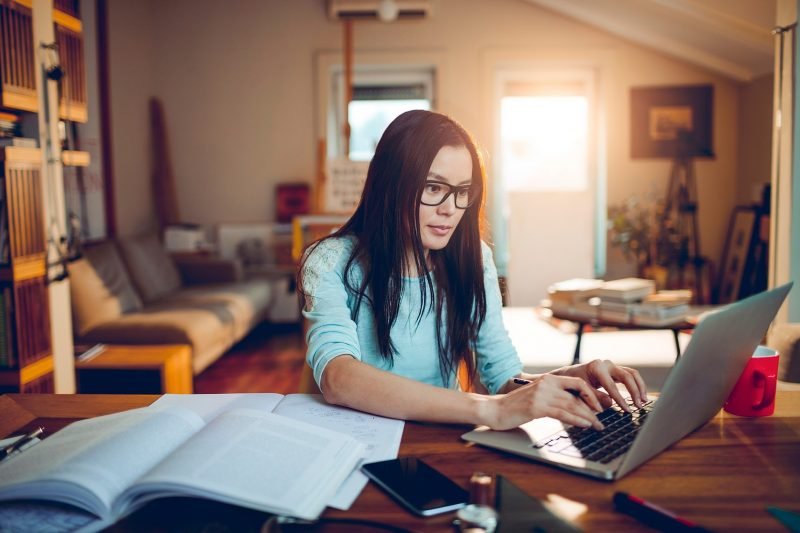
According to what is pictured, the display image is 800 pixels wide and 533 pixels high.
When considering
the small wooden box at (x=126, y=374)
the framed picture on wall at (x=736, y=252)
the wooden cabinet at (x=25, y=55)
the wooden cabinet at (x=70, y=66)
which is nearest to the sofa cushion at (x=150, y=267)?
the small wooden box at (x=126, y=374)

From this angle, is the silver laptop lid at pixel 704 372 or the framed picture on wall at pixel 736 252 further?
the framed picture on wall at pixel 736 252

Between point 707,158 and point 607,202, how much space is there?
2.75 feet

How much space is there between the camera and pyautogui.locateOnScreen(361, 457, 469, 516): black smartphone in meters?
0.76

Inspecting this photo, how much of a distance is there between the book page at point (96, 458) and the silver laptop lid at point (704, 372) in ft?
1.83

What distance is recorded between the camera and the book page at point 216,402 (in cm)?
111

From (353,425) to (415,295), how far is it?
47 cm

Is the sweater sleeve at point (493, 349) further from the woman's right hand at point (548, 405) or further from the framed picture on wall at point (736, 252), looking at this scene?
the framed picture on wall at point (736, 252)

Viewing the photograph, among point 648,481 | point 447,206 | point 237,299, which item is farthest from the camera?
point 237,299

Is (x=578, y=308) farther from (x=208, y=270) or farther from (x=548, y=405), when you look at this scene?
(x=208, y=270)

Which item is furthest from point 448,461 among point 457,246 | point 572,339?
point 572,339

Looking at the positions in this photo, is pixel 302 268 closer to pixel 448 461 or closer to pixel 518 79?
pixel 448 461

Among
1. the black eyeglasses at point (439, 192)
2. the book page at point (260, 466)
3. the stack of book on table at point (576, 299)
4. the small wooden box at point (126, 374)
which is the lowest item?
the small wooden box at point (126, 374)

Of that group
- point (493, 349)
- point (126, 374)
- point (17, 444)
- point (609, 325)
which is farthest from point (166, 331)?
point (17, 444)

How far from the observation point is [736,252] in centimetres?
→ 521
